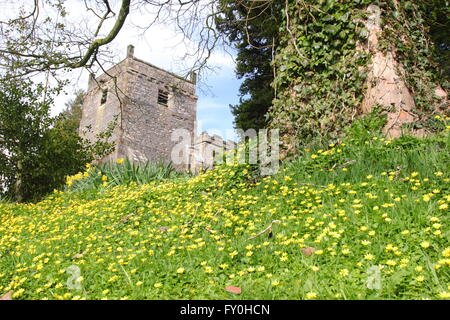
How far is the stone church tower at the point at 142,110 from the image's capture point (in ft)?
61.8

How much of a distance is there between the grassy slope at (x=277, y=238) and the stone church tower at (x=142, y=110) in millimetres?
13707

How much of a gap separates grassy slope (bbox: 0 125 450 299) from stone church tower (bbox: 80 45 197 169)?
13.7 metres

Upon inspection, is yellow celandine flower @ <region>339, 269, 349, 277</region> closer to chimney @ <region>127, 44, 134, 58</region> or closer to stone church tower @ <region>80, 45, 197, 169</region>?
stone church tower @ <region>80, 45, 197, 169</region>

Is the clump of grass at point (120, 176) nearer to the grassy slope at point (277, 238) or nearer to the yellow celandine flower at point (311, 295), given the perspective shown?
the grassy slope at point (277, 238)

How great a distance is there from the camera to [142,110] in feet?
64.4

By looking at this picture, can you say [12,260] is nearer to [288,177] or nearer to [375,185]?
[288,177]

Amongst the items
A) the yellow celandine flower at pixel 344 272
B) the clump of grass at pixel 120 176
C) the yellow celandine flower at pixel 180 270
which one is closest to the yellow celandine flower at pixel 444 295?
the yellow celandine flower at pixel 344 272

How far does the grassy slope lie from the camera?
2289 millimetres

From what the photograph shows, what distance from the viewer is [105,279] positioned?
2.77m

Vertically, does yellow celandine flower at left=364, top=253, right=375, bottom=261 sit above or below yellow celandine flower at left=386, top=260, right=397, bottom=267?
above

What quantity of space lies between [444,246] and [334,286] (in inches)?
35.9

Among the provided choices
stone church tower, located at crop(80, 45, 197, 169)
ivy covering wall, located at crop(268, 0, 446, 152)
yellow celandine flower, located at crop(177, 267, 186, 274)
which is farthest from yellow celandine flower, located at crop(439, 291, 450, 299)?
stone church tower, located at crop(80, 45, 197, 169)

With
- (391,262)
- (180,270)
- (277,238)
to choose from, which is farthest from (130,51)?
(391,262)

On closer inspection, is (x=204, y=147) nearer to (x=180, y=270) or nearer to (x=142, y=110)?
(x=142, y=110)
